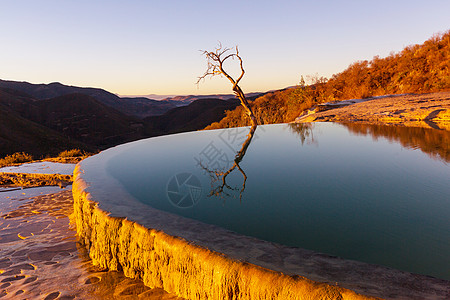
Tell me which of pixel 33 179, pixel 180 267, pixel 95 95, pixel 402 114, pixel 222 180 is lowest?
pixel 180 267

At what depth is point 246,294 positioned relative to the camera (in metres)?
1.50

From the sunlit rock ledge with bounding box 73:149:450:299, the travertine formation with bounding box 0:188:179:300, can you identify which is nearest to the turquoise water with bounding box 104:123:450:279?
the sunlit rock ledge with bounding box 73:149:450:299

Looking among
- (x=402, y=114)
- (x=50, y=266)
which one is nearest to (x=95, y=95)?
(x=402, y=114)

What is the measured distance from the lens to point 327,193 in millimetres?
2602

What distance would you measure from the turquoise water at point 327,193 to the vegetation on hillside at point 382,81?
840cm

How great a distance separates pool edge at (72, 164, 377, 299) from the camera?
135 centimetres

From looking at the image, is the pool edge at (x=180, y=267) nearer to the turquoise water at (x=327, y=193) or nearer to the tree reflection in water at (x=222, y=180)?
the turquoise water at (x=327, y=193)

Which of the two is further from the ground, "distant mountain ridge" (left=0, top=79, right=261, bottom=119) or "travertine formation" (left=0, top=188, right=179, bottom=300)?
"distant mountain ridge" (left=0, top=79, right=261, bottom=119)

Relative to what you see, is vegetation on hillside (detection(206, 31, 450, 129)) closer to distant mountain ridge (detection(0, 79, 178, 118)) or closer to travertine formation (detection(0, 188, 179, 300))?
travertine formation (detection(0, 188, 179, 300))

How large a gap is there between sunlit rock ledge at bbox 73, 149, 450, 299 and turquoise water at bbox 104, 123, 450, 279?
0.23 meters

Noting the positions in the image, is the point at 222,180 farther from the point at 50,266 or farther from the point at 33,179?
the point at 33,179

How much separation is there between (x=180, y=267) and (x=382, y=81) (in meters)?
16.5

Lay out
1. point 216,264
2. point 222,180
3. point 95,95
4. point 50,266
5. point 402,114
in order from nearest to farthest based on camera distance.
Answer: point 216,264 < point 50,266 < point 222,180 < point 402,114 < point 95,95

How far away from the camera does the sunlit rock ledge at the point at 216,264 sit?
1.26 m
